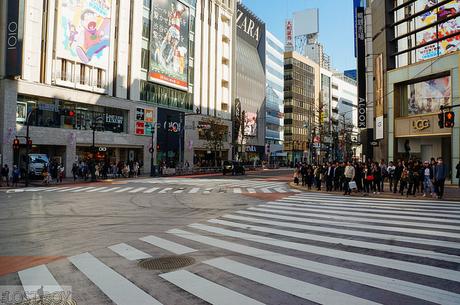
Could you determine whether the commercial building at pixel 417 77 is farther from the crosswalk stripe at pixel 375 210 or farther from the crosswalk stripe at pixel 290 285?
the crosswalk stripe at pixel 290 285

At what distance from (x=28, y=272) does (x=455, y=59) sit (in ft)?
99.3

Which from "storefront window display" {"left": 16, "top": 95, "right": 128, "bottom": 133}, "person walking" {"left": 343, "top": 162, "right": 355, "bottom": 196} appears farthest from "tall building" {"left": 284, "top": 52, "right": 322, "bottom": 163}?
"person walking" {"left": 343, "top": 162, "right": 355, "bottom": 196}

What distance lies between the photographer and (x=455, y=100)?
90.1 ft

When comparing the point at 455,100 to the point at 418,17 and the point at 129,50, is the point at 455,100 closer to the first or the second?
the point at 418,17

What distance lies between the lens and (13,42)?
33.6m

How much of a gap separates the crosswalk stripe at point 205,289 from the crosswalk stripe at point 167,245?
1589mm

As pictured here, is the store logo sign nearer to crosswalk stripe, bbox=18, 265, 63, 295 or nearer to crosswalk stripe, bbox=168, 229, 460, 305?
crosswalk stripe, bbox=168, 229, 460, 305

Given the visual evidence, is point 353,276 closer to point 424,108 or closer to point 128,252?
point 128,252

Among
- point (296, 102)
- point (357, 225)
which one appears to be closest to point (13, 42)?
point (357, 225)

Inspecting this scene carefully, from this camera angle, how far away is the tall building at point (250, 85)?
259ft

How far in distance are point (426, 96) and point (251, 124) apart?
55028 mm

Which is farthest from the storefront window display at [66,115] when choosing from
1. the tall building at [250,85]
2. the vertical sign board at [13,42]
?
the tall building at [250,85]

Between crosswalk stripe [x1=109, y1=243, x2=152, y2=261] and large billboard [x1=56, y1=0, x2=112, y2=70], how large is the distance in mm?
34854

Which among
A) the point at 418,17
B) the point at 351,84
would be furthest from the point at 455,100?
the point at 351,84
